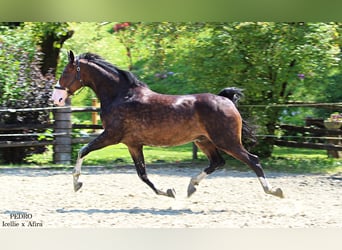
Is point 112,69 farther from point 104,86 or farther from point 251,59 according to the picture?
point 251,59

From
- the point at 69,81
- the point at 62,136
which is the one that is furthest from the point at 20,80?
the point at 69,81

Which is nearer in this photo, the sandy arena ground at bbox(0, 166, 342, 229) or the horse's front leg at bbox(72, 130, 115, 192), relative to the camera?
the sandy arena ground at bbox(0, 166, 342, 229)

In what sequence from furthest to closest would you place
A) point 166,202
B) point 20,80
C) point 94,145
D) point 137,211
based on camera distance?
point 20,80
point 166,202
point 94,145
point 137,211

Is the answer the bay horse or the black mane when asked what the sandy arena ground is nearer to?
the bay horse

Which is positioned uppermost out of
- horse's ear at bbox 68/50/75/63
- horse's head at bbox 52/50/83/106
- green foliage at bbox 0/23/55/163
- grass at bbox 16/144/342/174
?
horse's ear at bbox 68/50/75/63

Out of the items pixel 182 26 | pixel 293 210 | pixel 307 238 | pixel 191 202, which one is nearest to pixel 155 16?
pixel 182 26

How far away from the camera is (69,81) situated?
6.07 metres

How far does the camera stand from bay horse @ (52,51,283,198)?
229 inches

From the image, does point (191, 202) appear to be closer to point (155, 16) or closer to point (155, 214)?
point (155, 214)

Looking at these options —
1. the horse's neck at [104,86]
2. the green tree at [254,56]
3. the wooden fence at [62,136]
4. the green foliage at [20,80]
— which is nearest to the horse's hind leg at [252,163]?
the horse's neck at [104,86]

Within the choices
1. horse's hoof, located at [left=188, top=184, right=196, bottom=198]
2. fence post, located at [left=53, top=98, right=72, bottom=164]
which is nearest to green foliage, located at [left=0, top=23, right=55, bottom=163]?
fence post, located at [left=53, top=98, right=72, bottom=164]

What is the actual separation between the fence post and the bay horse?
287cm

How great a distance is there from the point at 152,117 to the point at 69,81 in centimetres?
90

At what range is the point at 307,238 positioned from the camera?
5.02 meters
